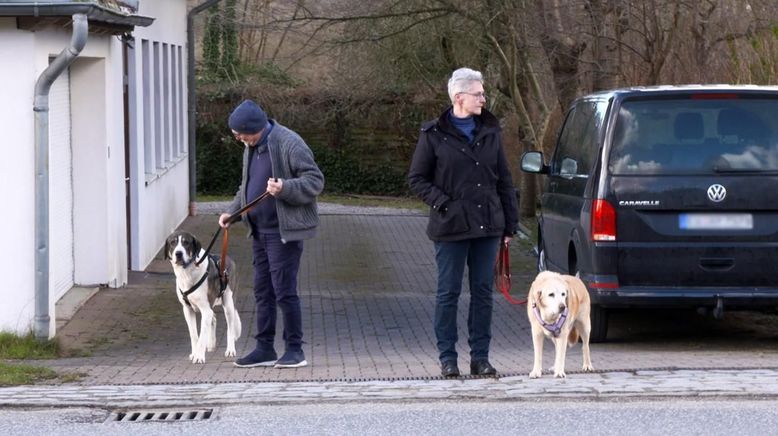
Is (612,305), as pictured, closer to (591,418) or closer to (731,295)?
(731,295)

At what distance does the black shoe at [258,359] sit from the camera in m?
9.85

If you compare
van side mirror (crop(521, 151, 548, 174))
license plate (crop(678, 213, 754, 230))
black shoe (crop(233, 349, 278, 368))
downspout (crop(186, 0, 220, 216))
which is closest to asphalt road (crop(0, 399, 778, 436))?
black shoe (crop(233, 349, 278, 368))

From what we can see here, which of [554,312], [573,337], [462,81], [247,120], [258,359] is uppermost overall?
[462,81]

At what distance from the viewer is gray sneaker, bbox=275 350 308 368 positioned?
9734mm

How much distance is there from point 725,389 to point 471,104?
227 centimetres

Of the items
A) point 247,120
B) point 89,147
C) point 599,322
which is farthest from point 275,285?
point 89,147

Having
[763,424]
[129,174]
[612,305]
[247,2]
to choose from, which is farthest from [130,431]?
[247,2]

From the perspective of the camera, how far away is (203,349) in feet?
33.3

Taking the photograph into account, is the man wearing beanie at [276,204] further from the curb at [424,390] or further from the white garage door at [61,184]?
the white garage door at [61,184]

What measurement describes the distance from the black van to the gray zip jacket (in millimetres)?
2234

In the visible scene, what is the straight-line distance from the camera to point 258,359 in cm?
986

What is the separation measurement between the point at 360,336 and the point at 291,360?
2.33m

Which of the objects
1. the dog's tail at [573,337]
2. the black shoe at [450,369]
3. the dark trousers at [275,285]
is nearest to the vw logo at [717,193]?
the dog's tail at [573,337]

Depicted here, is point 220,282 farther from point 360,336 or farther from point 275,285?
point 360,336
